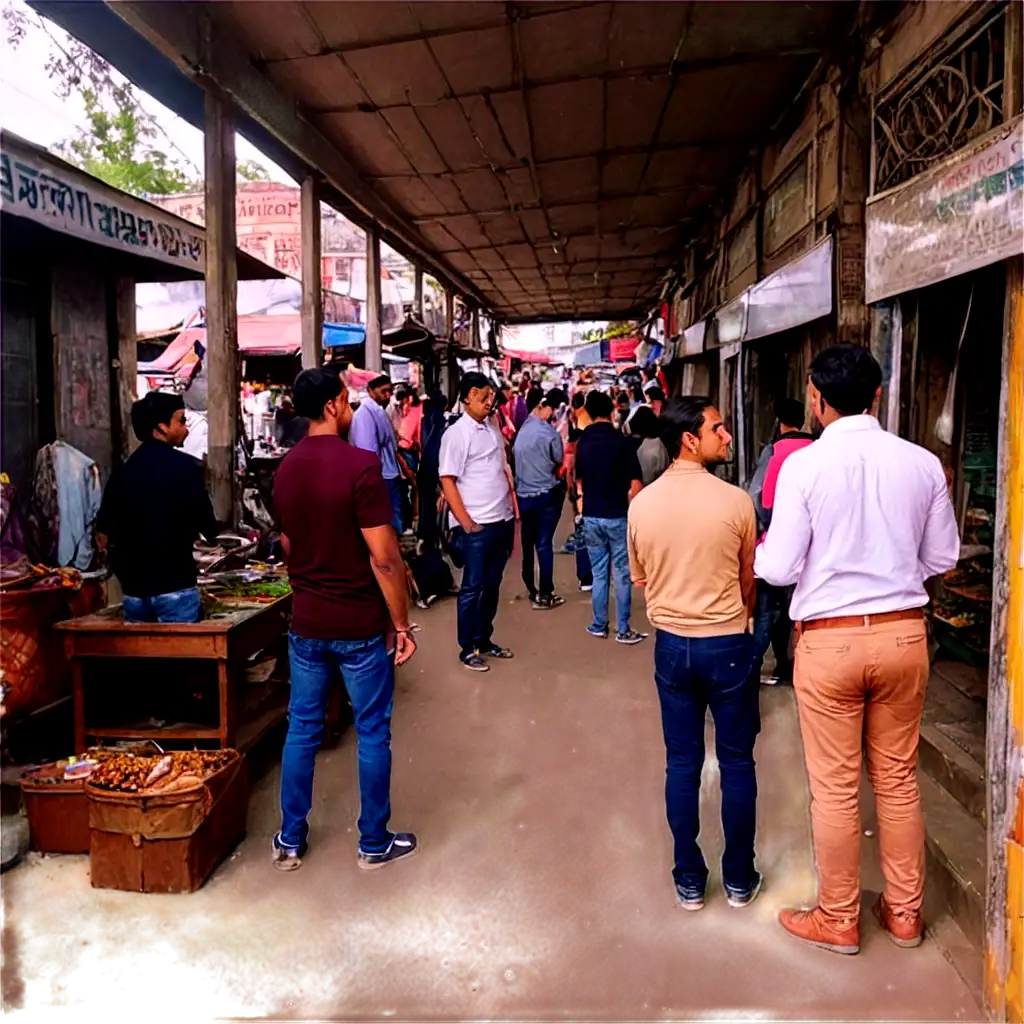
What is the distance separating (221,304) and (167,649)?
306 centimetres

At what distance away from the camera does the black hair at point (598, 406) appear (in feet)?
20.3

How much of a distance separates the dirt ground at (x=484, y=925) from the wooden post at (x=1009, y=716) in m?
0.25

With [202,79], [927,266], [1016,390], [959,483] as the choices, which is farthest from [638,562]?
[202,79]

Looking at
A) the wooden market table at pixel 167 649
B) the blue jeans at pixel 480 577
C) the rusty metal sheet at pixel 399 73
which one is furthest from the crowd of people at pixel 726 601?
the rusty metal sheet at pixel 399 73

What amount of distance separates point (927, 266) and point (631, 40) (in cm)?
298

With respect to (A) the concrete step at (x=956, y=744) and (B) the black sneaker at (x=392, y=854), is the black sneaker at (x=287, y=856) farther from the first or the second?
(A) the concrete step at (x=956, y=744)

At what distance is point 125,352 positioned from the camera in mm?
6465

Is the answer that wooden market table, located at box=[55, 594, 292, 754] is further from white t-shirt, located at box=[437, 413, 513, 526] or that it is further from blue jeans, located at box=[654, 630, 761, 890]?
blue jeans, located at box=[654, 630, 761, 890]

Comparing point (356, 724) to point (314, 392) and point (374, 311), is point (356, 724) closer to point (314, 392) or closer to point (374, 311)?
point (314, 392)

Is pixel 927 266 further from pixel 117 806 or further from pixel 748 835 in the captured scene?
pixel 117 806

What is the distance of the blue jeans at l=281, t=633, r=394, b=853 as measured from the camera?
125 inches

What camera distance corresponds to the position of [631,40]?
558cm

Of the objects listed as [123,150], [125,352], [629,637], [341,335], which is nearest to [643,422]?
[629,637]

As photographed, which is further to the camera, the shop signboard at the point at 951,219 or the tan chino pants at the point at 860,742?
the shop signboard at the point at 951,219
